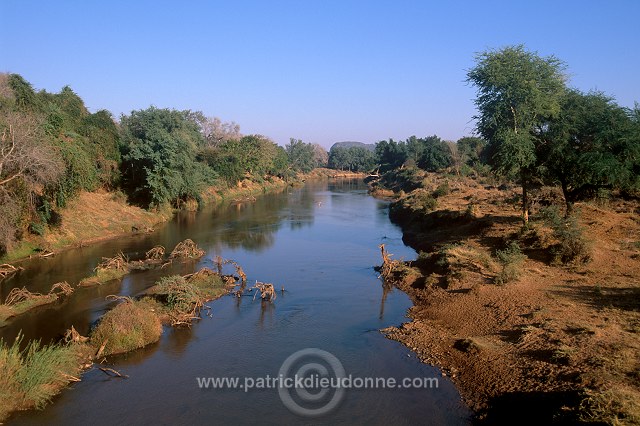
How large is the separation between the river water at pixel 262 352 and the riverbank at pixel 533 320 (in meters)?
1.00

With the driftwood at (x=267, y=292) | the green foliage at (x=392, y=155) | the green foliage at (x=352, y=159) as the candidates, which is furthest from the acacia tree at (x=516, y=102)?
the green foliage at (x=352, y=159)

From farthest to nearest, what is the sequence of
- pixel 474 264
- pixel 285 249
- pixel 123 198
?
1. pixel 123 198
2. pixel 285 249
3. pixel 474 264

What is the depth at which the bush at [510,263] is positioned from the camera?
59.3ft

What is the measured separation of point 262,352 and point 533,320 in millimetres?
8783

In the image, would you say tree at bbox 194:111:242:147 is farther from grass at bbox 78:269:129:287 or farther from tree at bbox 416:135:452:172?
grass at bbox 78:269:129:287

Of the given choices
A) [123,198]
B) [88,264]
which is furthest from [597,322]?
[123,198]

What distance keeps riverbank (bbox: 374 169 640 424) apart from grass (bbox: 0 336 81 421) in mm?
10250

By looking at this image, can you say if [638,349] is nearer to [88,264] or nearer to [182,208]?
[88,264]

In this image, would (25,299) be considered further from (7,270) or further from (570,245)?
(570,245)

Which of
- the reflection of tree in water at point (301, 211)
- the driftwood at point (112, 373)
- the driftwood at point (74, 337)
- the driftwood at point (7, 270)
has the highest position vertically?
the reflection of tree in water at point (301, 211)

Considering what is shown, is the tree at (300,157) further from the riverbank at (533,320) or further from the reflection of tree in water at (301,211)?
the riverbank at (533,320)

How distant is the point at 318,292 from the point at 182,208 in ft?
101

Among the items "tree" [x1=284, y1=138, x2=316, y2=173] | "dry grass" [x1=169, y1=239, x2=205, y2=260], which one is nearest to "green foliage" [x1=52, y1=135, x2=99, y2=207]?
"dry grass" [x1=169, y1=239, x2=205, y2=260]

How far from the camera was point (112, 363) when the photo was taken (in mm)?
14023
